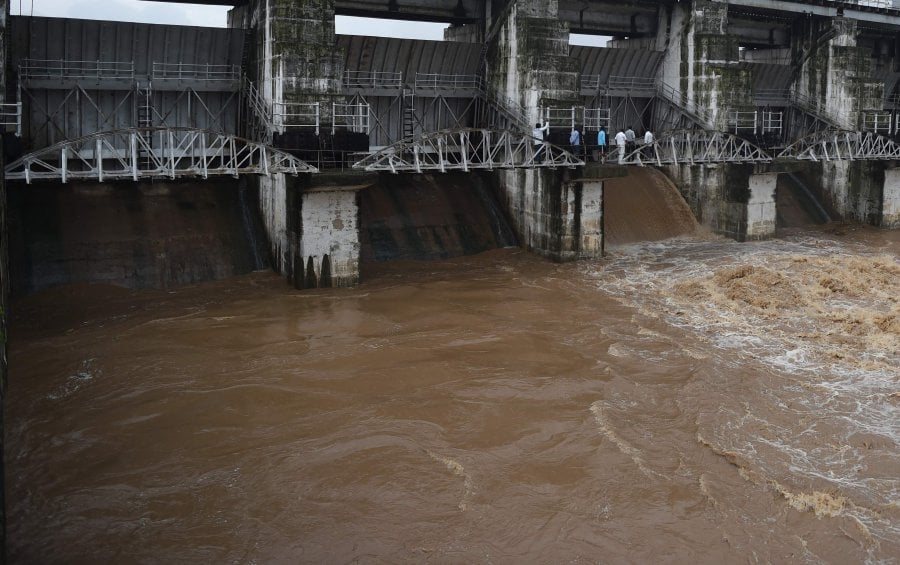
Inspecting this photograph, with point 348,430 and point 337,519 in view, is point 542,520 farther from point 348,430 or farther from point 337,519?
point 348,430

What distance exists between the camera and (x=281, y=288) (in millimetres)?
22094

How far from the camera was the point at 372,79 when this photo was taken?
26.6 metres

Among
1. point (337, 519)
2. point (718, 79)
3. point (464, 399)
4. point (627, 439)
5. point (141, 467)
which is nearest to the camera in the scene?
point (337, 519)

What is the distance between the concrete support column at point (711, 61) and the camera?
30.1 meters

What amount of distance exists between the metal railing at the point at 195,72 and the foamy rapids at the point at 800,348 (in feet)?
37.7

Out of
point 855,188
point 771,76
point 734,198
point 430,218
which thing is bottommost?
point 430,218

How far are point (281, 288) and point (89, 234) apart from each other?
494cm

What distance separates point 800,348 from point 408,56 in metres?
14.7

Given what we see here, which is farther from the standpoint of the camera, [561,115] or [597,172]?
[561,115]

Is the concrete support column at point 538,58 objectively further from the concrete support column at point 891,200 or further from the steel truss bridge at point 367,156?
the concrete support column at point 891,200

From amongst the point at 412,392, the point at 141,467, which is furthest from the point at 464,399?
the point at 141,467

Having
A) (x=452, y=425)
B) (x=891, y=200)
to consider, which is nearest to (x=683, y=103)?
(x=891, y=200)

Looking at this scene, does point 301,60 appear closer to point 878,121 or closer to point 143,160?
point 143,160

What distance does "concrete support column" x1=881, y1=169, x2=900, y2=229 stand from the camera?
1348 inches
